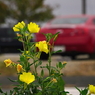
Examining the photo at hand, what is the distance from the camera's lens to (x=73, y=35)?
11.6m

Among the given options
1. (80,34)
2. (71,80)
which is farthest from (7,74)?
(80,34)

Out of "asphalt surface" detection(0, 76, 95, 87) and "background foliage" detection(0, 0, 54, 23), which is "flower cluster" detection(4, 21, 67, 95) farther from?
"background foliage" detection(0, 0, 54, 23)

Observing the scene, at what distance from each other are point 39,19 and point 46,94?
39.1 metres

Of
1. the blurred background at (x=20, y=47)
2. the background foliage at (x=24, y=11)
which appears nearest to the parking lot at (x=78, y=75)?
the blurred background at (x=20, y=47)

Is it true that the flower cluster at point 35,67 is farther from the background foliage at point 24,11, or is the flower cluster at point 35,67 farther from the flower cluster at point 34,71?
the background foliage at point 24,11

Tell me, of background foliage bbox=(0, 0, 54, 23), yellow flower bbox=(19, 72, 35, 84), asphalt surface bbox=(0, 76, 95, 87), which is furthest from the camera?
background foliage bbox=(0, 0, 54, 23)

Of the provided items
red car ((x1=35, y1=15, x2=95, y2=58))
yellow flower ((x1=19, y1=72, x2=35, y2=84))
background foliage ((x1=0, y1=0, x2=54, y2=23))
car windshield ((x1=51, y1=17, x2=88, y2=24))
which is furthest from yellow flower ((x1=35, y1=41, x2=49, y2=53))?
background foliage ((x1=0, y1=0, x2=54, y2=23))

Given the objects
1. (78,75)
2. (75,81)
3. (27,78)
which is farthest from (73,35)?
Result: (27,78)

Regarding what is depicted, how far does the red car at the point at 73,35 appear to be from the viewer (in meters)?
11.6

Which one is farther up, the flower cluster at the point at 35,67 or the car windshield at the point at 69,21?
the flower cluster at the point at 35,67

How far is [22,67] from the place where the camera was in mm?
2043

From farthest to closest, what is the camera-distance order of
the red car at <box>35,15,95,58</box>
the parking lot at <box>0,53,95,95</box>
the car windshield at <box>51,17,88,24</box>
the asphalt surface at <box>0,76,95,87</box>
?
the car windshield at <box>51,17,88,24</box> → the red car at <box>35,15,95,58</box> → the parking lot at <box>0,53,95,95</box> → the asphalt surface at <box>0,76,95,87</box>

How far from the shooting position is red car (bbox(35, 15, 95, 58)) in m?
11.6

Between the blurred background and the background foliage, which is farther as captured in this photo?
the background foliage
